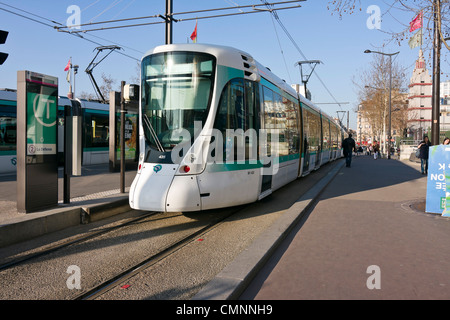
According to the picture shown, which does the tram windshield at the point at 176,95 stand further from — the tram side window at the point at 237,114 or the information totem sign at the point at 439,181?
the information totem sign at the point at 439,181

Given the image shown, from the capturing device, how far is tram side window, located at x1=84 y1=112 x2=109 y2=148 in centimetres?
1758

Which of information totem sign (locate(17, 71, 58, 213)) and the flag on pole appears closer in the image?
information totem sign (locate(17, 71, 58, 213))

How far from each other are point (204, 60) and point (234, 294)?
4479 millimetres

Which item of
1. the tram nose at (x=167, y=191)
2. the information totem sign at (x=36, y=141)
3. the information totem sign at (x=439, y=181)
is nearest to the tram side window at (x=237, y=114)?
the tram nose at (x=167, y=191)

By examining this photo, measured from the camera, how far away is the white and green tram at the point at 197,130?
21.2ft

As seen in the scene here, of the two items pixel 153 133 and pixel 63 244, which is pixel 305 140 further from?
pixel 63 244

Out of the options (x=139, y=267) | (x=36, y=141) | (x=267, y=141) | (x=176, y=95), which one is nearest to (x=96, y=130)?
(x=36, y=141)

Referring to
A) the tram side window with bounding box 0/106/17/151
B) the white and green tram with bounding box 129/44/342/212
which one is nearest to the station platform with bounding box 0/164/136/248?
the white and green tram with bounding box 129/44/342/212

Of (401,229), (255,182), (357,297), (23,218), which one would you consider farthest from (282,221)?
(23,218)

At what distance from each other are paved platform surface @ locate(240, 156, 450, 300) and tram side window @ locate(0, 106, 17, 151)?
10806mm

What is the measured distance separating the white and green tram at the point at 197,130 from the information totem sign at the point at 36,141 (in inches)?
65.3

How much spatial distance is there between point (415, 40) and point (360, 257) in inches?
247

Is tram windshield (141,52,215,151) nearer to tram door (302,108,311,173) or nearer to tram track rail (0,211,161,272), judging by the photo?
tram track rail (0,211,161,272)

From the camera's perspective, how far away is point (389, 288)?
12.5 ft
